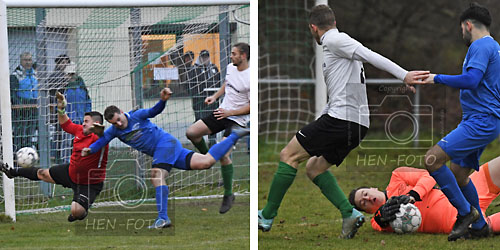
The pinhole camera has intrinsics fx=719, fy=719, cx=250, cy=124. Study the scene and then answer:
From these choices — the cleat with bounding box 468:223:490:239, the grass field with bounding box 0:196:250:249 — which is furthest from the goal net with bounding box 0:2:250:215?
the cleat with bounding box 468:223:490:239

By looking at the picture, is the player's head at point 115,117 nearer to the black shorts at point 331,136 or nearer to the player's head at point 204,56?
the player's head at point 204,56

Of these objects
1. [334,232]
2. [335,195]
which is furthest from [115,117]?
[334,232]

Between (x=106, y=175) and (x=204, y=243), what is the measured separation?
0.88m

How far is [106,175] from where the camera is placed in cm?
527

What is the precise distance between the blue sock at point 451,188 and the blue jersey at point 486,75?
44 cm

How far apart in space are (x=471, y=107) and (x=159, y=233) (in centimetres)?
233

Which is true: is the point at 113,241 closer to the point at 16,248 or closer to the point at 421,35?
the point at 16,248

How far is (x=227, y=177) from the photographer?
5555 mm

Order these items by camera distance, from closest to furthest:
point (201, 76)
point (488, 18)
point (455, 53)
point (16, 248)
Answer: point (488, 18) → point (16, 248) → point (201, 76) → point (455, 53)

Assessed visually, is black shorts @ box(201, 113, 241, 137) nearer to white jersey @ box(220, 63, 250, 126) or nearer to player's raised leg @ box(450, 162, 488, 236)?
white jersey @ box(220, 63, 250, 126)

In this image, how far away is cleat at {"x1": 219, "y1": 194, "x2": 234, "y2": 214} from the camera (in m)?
5.64

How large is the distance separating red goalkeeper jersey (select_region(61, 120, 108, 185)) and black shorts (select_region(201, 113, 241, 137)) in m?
0.77

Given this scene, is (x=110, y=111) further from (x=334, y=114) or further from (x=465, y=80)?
(x=465, y=80)

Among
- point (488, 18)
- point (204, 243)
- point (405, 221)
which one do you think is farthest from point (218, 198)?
point (488, 18)
